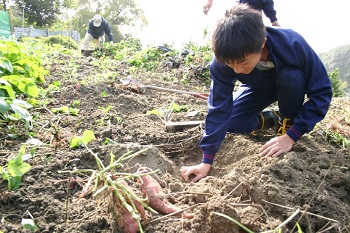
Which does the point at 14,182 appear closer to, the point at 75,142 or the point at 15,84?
Result: the point at 75,142

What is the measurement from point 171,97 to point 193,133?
55.3 inches

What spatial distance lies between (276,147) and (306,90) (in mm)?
507

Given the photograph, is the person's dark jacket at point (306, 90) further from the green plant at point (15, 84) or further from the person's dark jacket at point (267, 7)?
the person's dark jacket at point (267, 7)

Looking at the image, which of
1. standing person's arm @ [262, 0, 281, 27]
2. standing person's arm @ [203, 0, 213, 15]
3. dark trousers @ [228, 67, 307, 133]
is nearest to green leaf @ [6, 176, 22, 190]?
dark trousers @ [228, 67, 307, 133]

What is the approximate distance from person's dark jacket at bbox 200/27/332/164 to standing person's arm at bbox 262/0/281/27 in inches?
74.7

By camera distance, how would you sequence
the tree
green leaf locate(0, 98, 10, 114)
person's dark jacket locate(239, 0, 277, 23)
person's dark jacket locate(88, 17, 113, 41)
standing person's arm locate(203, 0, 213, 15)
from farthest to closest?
the tree < person's dark jacket locate(88, 17, 113, 41) < standing person's arm locate(203, 0, 213, 15) < person's dark jacket locate(239, 0, 277, 23) < green leaf locate(0, 98, 10, 114)

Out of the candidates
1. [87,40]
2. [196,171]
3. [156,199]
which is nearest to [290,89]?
[196,171]

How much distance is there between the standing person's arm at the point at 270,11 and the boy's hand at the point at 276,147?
235 cm

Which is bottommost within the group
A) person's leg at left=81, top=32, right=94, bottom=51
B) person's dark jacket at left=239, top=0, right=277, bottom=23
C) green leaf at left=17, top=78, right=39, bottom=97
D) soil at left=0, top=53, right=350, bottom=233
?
person's leg at left=81, top=32, right=94, bottom=51

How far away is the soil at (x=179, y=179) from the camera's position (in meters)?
1.28

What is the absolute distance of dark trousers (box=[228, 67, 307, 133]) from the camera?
212 centimetres

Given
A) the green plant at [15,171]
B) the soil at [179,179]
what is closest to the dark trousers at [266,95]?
the soil at [179,179]

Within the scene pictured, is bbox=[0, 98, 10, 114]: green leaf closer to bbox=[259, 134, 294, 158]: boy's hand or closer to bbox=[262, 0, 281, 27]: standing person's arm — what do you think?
bbox=[259, 134, 294, 158]: boy's hand

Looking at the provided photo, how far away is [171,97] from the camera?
379 cm
